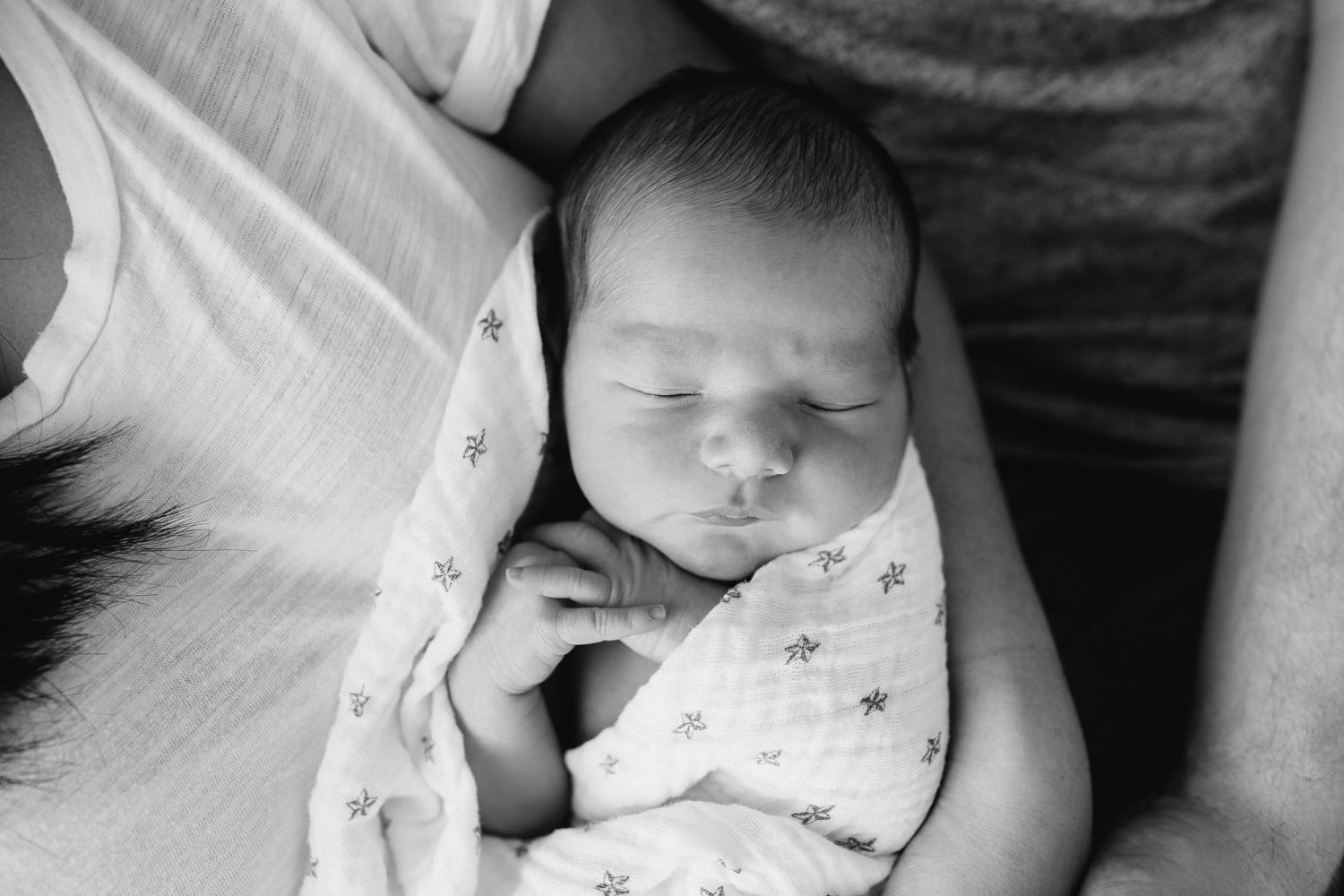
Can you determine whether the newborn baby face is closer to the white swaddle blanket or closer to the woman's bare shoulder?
the white swaddle blanket

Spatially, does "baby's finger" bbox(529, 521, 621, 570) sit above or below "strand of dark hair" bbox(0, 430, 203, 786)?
below

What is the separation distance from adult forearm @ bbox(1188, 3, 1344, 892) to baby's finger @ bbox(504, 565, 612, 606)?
27.6 inches

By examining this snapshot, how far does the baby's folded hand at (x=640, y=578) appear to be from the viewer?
1020 mm

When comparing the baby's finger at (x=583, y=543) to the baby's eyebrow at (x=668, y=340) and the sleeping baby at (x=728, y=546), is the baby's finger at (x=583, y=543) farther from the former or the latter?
the baby's eyebrow at (x=668, y=340)

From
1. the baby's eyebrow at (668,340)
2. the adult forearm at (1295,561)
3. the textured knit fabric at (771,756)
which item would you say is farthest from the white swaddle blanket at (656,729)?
the adult forearm at (1295,561)

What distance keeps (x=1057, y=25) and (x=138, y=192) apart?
42.7 inches

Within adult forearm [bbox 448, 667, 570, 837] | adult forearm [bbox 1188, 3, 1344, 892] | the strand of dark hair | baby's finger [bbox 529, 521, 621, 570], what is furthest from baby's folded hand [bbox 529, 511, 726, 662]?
adult forearm [bbox 1188, 3, 1344, 892]

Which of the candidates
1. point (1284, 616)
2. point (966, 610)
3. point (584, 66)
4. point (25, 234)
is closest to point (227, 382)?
point (25, 234)

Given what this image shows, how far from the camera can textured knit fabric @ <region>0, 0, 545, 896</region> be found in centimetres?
76

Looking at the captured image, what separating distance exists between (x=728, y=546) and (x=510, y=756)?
1.07 feet

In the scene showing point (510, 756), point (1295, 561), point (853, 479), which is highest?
point (853, 479)

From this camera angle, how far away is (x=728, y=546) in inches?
40.3

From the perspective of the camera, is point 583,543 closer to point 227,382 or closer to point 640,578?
point 640,578

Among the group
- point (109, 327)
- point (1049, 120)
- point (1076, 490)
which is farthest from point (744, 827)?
point (1049, 120)
